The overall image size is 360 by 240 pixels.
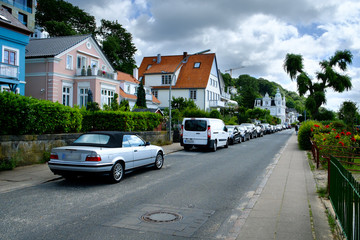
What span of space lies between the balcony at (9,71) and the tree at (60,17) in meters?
25.0

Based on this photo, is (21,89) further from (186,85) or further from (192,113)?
(186,85)

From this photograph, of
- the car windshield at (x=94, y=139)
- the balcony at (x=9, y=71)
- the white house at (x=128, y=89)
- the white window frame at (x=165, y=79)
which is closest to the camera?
the car windshield at (x=94, y=139)

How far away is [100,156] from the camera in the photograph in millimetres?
8305

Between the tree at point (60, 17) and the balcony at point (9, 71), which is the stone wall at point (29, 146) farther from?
the tree at point (60, 17)

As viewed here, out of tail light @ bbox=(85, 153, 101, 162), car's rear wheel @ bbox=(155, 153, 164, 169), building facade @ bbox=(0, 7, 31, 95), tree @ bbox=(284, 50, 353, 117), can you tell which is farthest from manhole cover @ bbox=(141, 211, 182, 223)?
tree @ bbox=(284, 50, 353, 117)

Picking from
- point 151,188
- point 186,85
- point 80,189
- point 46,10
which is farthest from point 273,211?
point 46,10

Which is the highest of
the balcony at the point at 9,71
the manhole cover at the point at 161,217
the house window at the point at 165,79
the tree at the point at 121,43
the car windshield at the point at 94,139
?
the tree at the point at 121,43

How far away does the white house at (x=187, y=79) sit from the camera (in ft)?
171

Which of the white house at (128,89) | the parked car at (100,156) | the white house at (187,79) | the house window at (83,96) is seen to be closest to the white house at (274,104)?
the white house at (187,79)

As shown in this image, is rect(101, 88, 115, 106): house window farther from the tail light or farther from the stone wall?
the tail light

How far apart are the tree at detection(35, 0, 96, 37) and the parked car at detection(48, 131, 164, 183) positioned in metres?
41.8

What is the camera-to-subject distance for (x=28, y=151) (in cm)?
1155

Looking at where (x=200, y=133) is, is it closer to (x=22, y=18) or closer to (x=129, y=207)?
(x=129, y=207)

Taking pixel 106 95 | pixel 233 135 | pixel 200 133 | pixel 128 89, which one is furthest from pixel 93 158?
pixel 128 89
